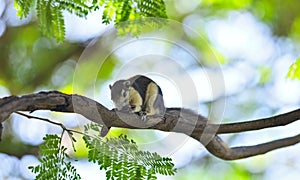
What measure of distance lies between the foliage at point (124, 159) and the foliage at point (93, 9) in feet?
0.89

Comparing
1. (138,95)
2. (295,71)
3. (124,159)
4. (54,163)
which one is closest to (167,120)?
(124,159)

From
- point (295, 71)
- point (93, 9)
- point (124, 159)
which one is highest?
point (93, 9)

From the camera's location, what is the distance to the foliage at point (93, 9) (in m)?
1.33

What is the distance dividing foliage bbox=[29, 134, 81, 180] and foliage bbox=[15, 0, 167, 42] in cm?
29

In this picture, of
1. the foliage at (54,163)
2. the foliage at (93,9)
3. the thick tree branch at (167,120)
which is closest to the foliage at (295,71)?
the thick tree branch at (167,120)

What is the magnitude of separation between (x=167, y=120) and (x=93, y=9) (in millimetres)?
307

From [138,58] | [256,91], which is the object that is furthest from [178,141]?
[256,91]

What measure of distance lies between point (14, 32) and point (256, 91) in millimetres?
1815

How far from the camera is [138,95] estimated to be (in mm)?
1756

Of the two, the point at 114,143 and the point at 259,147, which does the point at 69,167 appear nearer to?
the point at 114,143

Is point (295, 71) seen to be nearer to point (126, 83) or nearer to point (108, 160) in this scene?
point (126, 83)

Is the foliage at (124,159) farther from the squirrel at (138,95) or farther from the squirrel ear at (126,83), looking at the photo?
the squirrel ear at (126,83)

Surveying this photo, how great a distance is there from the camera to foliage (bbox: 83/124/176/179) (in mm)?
1167

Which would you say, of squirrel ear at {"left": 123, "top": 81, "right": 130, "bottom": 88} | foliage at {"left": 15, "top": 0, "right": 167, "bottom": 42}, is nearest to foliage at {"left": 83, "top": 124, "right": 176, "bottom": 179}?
foliage at {"left": 15, "top": 0, "right": 167, "bottom": 42}
